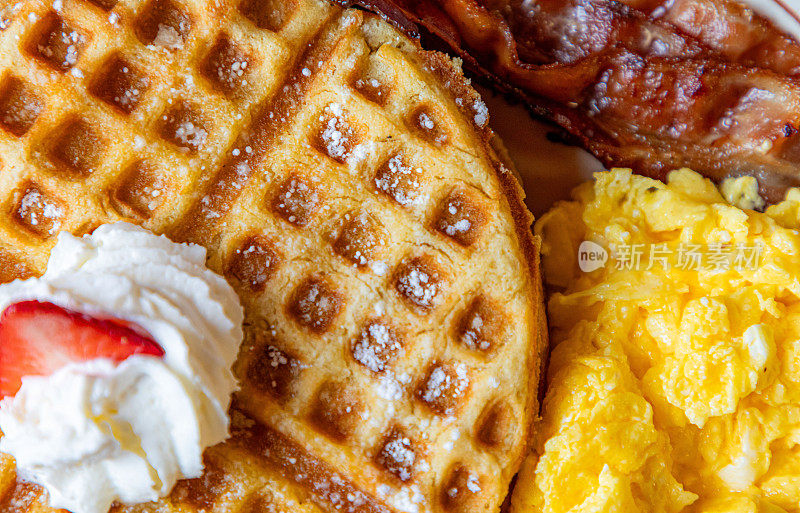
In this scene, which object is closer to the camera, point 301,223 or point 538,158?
point 301,223

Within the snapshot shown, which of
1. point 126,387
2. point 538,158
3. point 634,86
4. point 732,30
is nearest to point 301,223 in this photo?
point 126,387

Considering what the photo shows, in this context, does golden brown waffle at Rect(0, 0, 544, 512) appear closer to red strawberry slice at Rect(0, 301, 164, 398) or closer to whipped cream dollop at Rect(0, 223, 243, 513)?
whipped cream dollop at Rect(0, 223, 243, 513)

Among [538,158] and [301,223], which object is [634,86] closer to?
[538,158]

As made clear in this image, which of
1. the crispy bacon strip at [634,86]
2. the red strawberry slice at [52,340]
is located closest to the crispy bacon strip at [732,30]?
the crispy bacon strip at [634,86]

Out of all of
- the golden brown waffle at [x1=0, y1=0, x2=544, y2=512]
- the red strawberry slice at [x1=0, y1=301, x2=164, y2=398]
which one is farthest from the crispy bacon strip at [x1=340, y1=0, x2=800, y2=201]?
the red strawberry slice at [x1=0, y1=301, x2=164, y2=398]

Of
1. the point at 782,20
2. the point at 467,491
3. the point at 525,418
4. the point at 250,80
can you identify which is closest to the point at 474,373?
the point at 525,418

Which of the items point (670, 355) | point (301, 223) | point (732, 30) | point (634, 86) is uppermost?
point (732, 30)
